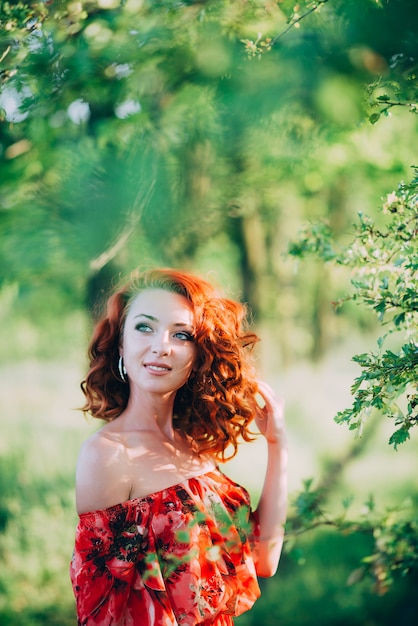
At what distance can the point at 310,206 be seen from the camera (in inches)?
187

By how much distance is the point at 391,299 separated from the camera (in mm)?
1440

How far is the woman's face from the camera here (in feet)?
5.39

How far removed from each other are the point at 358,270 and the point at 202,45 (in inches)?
41.6

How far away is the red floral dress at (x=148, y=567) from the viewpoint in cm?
146

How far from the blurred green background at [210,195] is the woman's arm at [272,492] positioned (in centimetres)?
11

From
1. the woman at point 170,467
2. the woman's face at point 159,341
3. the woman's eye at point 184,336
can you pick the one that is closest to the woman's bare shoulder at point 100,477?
the woman at point 170,467

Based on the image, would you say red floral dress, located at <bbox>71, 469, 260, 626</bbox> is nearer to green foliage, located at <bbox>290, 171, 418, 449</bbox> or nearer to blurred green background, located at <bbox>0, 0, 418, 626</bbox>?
blurred green background, located at <bbox>0, 0, 418, 626</bbox>

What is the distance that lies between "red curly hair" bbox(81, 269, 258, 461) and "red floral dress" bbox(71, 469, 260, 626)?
0.29 metres

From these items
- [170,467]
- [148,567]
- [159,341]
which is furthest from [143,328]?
[148,567]

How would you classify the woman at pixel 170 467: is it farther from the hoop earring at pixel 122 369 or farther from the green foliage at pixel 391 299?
the green foliage at pixel 391 299

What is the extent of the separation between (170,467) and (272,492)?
32 centimetres

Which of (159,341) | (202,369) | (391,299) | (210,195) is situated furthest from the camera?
(210,195)

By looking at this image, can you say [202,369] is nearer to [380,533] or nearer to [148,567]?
[148,567]

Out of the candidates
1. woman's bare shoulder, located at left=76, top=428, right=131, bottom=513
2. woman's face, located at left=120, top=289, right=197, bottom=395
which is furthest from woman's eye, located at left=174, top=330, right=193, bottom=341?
woman's bare shoulder, located at left=76, top=428, right=131, bottom=513
